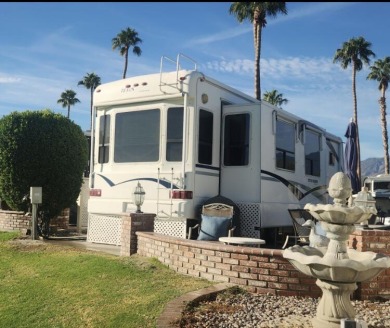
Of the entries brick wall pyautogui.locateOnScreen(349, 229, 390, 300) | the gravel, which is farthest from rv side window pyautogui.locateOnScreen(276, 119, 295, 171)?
the gravel

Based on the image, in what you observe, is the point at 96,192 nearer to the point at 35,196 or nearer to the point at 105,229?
the point at 105,229

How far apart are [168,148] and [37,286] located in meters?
3.60

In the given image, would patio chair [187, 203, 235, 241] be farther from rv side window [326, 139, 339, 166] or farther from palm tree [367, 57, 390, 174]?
palm tree [367, 57, 390, 174]

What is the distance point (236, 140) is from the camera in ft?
30.0

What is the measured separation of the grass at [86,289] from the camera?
16.1 feet

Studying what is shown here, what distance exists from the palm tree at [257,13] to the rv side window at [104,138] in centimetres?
1561

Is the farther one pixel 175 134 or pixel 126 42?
pixel 126 42

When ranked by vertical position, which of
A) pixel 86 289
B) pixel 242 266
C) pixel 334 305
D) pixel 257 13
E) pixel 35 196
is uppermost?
pixel 257 13

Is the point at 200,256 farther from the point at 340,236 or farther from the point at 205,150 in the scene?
the point at 205,150

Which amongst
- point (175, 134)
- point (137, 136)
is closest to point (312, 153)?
point (175, 134)

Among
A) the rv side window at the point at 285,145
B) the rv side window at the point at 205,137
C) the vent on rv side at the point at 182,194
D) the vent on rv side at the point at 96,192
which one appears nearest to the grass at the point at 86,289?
the vent on rv side at the point at 182,194

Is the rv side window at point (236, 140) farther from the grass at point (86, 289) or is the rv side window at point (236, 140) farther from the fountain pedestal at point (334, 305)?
the fountain pedestal at point (334, 305)

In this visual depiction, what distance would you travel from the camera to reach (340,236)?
4.20 meters

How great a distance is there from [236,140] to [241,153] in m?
0.29
